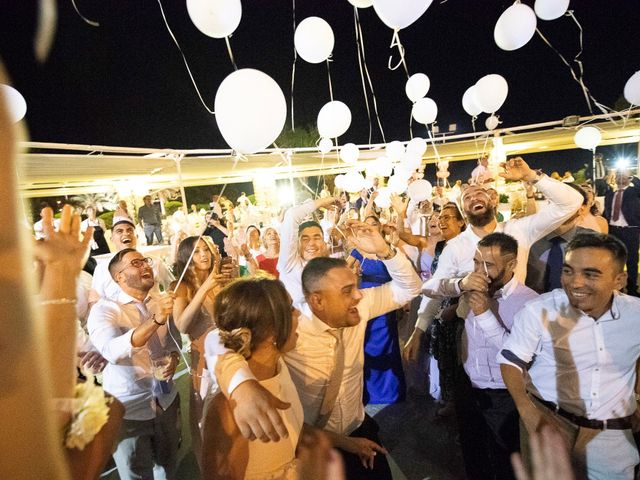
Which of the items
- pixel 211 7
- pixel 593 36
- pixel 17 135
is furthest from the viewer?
pixel 593 36

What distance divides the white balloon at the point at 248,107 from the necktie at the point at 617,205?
16.6ft

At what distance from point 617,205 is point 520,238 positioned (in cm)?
329

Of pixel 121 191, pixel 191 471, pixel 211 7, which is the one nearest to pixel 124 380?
pixel 191 471

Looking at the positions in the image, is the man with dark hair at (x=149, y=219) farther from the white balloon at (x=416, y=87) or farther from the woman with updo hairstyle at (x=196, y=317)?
the woman with updo hairstyle at (x=196, y=317)

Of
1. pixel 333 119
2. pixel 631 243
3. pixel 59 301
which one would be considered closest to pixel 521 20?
pixel 333 119

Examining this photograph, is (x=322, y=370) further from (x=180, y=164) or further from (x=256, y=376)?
A: (x=180, y=164)

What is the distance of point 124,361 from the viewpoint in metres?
2.06

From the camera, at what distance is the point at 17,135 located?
49 cm

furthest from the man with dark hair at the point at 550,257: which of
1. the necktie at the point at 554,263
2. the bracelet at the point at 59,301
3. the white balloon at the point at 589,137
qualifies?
the bracelet at the point at 59,301

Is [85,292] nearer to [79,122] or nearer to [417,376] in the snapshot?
[417,376]

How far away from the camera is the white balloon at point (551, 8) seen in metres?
3.39

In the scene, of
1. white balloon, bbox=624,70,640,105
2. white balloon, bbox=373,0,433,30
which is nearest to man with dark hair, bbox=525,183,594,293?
white balloon, bbox=373,0,433,30

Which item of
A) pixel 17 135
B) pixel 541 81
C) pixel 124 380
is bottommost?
pixel 124 380

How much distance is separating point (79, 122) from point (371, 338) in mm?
32962
